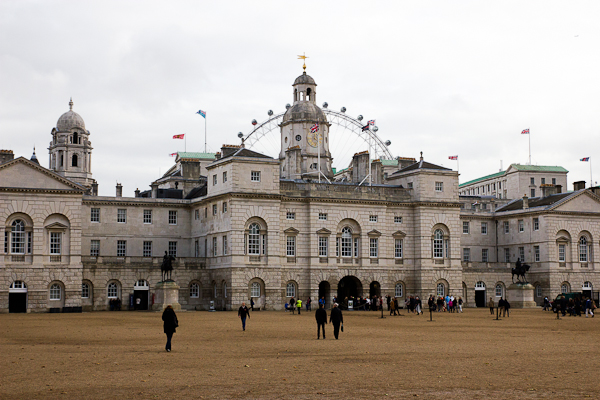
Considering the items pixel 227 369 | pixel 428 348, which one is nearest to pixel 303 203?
pixel 428 348

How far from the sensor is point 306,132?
297ft

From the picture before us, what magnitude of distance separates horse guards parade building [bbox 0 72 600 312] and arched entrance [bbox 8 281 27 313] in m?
0.11

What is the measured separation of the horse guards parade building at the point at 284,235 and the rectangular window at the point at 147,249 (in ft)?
0.60

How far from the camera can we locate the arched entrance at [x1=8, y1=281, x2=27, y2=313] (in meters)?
66.9

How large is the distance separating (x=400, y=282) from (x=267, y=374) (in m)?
57.5

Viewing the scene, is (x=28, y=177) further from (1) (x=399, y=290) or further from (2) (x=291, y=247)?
(1) (x=399, y=290)

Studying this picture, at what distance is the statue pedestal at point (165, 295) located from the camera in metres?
66.9

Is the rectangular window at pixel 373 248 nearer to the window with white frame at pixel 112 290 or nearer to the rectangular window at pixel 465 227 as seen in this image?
the rectangular window at pixel 465 227

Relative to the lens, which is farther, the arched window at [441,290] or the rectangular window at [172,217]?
the arched window at [441,290]

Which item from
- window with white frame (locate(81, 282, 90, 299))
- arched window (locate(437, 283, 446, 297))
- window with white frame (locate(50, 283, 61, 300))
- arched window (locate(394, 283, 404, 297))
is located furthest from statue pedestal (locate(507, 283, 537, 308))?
window with white frame (locate(50, 283, 61, 300))

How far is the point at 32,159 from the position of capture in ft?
238

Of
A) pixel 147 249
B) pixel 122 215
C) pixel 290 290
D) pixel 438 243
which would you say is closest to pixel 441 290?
pixel 438 243

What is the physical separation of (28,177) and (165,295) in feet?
47.5

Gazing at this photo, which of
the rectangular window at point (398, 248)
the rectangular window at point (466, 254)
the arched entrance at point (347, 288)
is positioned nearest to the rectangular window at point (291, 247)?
the arched entrance at point (347, 288)
